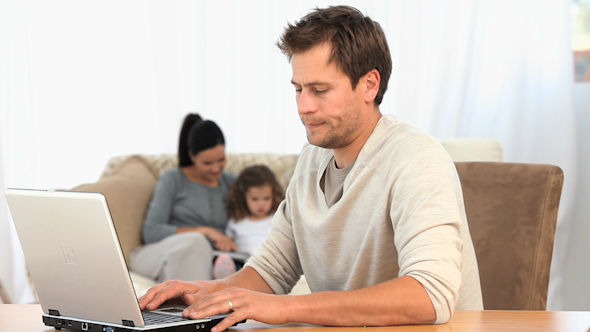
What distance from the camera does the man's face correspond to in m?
1.30

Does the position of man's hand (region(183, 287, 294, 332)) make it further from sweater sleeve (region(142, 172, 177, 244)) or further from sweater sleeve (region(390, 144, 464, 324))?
sweater sleeve (region(142, 172, 177, 244))

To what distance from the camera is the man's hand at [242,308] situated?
99 centimetres

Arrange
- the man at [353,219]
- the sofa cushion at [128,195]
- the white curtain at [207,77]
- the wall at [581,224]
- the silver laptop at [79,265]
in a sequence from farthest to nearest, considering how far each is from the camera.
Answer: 1. the white curtain at [207,77]
2. the wall at [581,224]
3. the sofa cushion at [128,195]
4. the man at [353,219]
5. the silver laptop at [79,265]

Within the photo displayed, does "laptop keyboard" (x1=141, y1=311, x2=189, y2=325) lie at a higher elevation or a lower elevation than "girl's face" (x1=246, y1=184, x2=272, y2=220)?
higher

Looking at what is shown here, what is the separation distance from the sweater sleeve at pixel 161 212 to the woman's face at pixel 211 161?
145 mm

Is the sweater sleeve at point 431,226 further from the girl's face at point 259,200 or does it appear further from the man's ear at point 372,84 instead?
the girl's face at point 259,200

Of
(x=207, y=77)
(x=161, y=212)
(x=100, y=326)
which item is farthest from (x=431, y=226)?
(x=207, y=77)

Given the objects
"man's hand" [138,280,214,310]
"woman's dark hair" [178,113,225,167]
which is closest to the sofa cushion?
"woman's dark hair" [178,113,225,167]

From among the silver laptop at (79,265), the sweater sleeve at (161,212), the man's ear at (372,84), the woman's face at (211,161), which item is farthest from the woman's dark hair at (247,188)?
the silver laptop at (79,265)

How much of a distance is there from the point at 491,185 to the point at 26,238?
3.47ft

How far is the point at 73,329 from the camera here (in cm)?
104

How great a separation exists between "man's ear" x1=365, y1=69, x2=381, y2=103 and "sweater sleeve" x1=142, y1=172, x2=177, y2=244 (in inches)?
70.1

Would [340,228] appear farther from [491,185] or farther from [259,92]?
[259,92]

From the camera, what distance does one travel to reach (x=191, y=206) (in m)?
3.10
